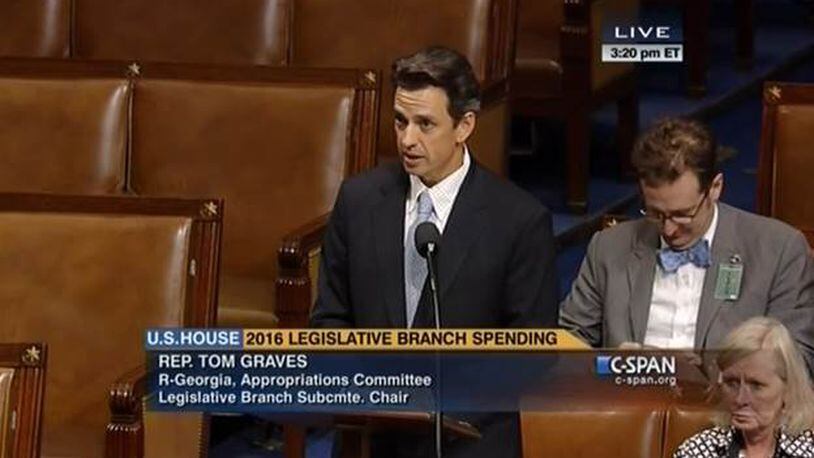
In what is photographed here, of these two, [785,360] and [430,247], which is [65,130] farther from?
[785,360]

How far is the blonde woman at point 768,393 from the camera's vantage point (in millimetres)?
1739

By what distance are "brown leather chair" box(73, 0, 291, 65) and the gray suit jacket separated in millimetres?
819

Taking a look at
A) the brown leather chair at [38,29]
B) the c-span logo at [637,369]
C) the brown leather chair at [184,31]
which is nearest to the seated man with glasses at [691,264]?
Result: the c-span logo at [637,369]

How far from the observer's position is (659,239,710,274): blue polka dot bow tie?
76.8 inches

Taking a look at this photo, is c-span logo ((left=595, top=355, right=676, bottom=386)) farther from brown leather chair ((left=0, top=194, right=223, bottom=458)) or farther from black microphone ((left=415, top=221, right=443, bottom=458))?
brown leather chair ((left=0, top=194, right=223, bottom=458))

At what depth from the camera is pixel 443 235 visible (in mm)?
1914

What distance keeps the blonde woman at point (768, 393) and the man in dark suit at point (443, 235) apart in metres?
0.20

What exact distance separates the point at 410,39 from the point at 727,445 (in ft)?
3.37

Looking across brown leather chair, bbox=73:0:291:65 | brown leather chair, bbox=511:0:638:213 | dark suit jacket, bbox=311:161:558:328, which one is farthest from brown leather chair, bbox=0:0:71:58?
dark suit jacket, bbox=311:161:558:328

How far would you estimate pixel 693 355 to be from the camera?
178cm

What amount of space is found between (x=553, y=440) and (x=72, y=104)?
83 centimetres

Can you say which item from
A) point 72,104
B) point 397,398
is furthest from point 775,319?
point 72,104

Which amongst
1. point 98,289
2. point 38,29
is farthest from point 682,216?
point 38,29

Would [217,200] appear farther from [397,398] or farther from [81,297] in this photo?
[397,398]
